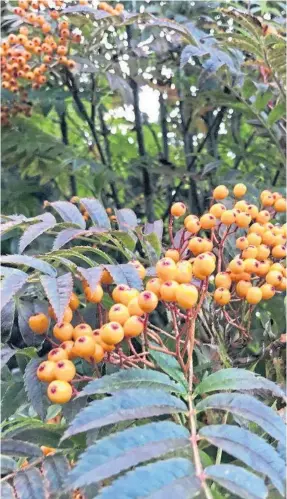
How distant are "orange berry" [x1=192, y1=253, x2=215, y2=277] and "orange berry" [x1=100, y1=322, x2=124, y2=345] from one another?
11 centimetres

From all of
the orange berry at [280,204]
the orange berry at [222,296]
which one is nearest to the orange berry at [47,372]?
the orange berry at [222,296]

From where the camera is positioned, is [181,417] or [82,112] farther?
[82,112]

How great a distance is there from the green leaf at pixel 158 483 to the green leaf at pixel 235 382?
4.8 inches

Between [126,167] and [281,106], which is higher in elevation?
[281,106]

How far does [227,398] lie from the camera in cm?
51

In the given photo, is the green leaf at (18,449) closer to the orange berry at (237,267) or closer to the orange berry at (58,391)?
the orange berry at (58,391)

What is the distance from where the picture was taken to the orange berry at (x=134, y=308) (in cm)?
58

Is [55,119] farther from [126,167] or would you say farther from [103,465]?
[103,465]

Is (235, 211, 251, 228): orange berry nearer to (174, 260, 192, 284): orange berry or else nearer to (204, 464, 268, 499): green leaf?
(174, 260, 192, 284): orange berry

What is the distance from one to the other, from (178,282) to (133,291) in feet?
0.15

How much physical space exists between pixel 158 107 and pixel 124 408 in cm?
146

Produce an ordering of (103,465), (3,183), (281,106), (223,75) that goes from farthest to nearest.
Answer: (3,183) < (223,75) < (281,106) < (103,465)

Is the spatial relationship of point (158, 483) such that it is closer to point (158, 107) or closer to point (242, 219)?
point (242, 219)

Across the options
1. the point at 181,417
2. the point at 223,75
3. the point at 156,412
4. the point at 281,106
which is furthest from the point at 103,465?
the point at 223,75
